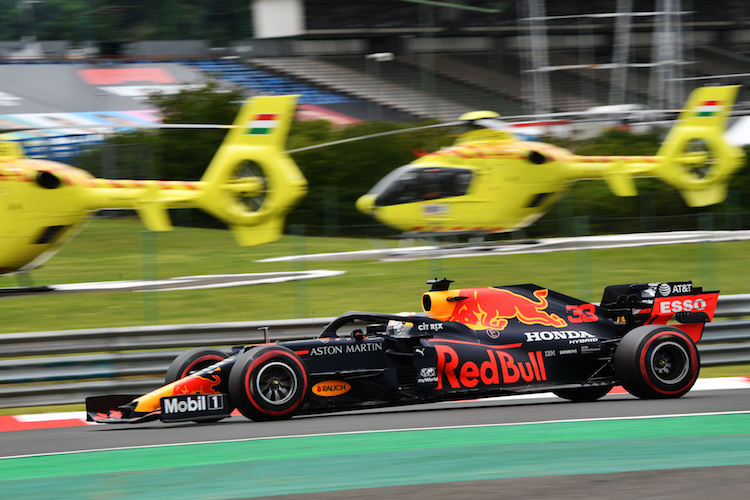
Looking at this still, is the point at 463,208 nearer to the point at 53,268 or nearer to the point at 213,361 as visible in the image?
the point at 53,268

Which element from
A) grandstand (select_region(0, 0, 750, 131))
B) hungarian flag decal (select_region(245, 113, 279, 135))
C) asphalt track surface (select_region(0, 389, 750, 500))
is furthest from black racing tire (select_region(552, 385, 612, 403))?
grandstand (select_region(0, 0, 750, 131))

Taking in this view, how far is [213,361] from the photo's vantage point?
25.0 ft

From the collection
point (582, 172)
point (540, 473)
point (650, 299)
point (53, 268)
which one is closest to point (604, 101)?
point (582, 172)

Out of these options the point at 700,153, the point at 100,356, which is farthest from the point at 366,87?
the point at 100,356

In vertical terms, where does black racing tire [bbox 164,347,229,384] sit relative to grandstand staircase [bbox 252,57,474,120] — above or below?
below

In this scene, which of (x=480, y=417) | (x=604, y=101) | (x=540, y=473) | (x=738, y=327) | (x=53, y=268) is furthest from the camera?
(x=604, y=101)

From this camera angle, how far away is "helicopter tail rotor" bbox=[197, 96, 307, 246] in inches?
599

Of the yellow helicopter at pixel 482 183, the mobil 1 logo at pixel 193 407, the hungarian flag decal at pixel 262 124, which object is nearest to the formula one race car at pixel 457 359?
the mobil 1 logo at pixel 193 407

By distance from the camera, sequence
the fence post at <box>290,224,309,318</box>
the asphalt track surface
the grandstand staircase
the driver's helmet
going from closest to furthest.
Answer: the asphalt track surface → the driver's helmet → the fence post at <box>290,224,309,318</box> → the grandstand staircase

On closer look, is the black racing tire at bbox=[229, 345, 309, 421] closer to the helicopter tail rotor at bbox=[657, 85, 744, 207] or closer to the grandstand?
the helicopter tail rotor at bbox=[657, 85, 744, 207]

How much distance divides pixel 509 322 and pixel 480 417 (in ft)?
3.38

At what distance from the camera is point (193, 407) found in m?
6.80

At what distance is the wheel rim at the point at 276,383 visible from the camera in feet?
22.6

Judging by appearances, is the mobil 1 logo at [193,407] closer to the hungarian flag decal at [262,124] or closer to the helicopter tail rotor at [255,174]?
the helicopter tail rotor at [255,174]
